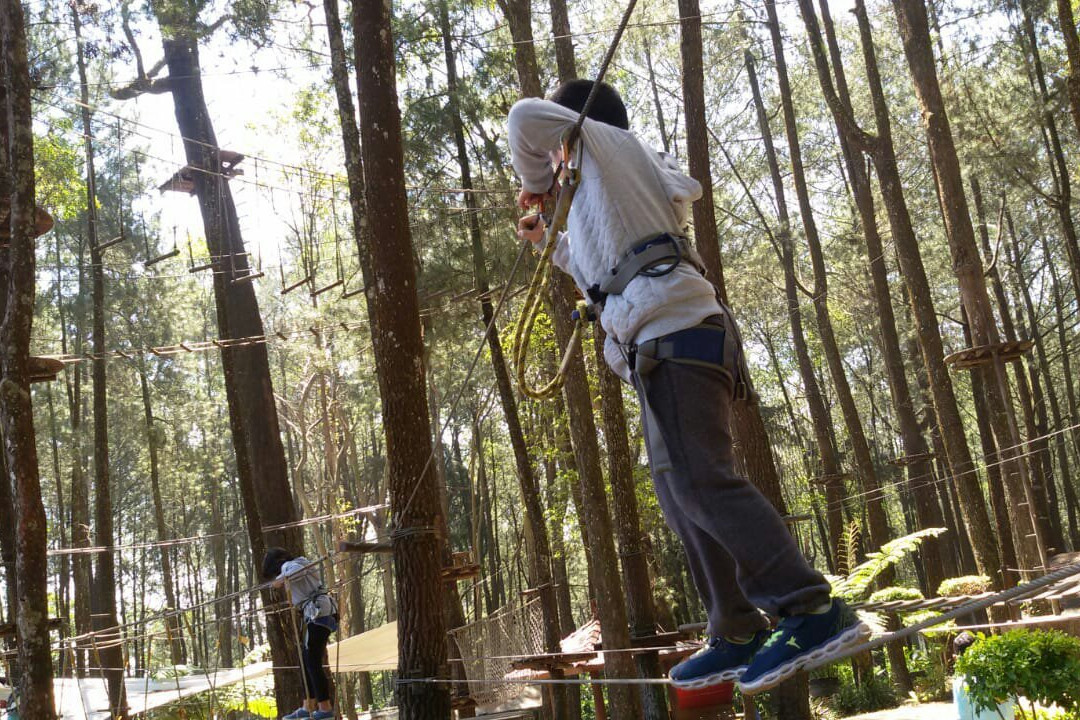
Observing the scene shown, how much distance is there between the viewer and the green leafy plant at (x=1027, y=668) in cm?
551

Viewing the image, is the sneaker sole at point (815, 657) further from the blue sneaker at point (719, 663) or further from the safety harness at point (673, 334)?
the safety harness at point (673, 334)

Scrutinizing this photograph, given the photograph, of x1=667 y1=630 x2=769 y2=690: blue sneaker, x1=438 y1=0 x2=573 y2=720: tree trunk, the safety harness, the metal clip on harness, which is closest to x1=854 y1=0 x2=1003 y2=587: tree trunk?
x1=438 y1=0 x2=573 y2=720: tree trunk

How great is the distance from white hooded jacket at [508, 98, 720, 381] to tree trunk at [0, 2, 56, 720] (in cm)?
461

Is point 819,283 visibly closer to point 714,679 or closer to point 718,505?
point 714,679

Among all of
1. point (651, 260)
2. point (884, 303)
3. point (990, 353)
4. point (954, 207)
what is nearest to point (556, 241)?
point (651, 260)

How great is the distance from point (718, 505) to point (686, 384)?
0.26 m

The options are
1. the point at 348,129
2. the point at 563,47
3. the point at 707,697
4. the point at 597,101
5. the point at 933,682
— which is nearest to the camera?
the point at 597,101

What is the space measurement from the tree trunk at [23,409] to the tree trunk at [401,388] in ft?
8.82

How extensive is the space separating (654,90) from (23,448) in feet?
52.4

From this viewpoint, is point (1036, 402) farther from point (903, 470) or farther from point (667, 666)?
point (667, 666)

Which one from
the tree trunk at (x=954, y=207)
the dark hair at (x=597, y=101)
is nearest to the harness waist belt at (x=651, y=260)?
the dark hair at (x=597, y=101)

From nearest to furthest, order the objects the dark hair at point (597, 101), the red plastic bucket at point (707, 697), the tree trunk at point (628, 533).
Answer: the dark hair at point (597, 101) → the tree trunk at point (628, 533) → the red plastic bucket at point (707, 697)

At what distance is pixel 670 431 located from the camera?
6.72 ft

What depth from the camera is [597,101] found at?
241cm
